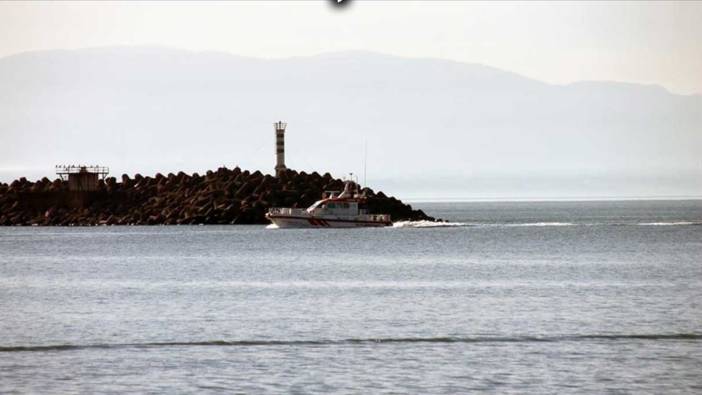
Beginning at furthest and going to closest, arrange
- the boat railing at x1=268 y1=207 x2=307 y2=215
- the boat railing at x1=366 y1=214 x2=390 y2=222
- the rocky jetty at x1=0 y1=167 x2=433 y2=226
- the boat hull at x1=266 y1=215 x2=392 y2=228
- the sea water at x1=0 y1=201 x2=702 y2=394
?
1. the rocky jetty at x1=0 y1=167 x2=433 y2=226
2. the boat railing at x1=366 y1=214 x2=390 y2=222
3. the boat railing at x1=268 y1=207 x2=307 y2=215
4. the boat hull at x1=266 y1=215 x2=392 y2=228
5. the sea water at x1=0 y1=201 x2=702 y2=394

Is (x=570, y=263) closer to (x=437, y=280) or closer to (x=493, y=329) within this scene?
(x=437, y=280)

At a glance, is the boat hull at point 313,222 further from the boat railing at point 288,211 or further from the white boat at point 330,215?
the boat railing at point 288,211

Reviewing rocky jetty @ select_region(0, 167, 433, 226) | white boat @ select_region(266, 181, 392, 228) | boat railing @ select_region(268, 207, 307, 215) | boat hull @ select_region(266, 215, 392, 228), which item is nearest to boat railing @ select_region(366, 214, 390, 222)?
white boat @ select_region(266, 181, 392, 228)

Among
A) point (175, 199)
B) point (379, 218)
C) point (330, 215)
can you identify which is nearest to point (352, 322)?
point (330, 215)

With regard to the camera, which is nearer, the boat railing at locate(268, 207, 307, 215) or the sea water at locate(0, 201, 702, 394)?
the sea water at locate(0, 201, 702, 394)

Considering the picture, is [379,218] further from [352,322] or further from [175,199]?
[352,322]

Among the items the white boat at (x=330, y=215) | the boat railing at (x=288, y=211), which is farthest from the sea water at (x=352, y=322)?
the boat railing at (x=288, y=211)

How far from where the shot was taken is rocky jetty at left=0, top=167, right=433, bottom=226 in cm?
15000

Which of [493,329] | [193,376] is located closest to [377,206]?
[493,329]

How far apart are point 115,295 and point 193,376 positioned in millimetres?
26647

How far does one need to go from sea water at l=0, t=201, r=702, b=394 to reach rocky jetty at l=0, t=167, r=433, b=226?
51.5 m

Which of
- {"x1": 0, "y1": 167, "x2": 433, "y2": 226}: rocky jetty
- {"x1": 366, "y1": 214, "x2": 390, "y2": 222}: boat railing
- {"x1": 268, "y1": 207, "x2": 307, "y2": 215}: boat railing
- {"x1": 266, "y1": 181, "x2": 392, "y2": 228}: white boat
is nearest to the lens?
{"x1": 266, "y1": 181, "x2": 392, "y2": 228}: white boat

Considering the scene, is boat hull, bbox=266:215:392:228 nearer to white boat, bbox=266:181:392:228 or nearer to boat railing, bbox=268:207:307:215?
white boat, bbox=266:181:392:228

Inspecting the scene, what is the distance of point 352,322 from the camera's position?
4650 cm
